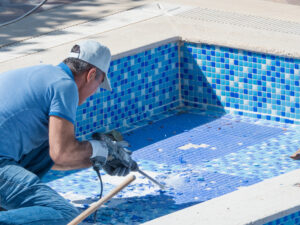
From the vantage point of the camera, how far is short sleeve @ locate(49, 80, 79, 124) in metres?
4.88

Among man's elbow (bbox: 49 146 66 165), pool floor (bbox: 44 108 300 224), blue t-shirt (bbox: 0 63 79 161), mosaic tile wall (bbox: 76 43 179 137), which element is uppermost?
blue t-shirt (bbox: 0 63 79 161)

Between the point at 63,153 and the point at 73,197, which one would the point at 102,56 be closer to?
the point at 63,153

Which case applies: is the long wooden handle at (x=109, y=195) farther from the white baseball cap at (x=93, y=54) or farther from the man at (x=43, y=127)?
the white baseball cap at (x=93, y=54)

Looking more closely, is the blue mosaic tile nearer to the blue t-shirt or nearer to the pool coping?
the pool coping

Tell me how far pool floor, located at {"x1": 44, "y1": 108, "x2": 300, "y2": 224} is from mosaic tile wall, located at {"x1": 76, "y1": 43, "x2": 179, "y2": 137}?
0.13m

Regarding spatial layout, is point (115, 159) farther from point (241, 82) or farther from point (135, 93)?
point (241, 82)

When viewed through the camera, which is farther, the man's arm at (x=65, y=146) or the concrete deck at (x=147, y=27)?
the concrete deck at (x=147, y=27)

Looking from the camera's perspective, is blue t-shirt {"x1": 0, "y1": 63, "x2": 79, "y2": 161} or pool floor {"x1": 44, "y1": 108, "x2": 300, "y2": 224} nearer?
blue t-shirt {"x1": 0, "y1": 63, "x2": 79, "y2": 161}

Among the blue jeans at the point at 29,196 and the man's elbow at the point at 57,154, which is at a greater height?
the man's elbow at the point at 57,154

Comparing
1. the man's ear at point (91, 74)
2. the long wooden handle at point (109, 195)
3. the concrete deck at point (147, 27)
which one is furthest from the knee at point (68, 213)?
the concrete deck at point (147, 27)

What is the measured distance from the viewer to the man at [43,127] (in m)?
4.89

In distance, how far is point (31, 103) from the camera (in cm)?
496

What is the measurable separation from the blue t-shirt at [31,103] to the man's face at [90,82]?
9cm

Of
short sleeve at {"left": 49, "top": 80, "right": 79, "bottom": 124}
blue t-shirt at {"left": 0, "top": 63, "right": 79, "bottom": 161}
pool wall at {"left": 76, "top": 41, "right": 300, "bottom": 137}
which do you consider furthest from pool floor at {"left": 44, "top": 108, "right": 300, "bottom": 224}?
short sleeve at {"left": 49, "top": 80, "right": 79, "bottom": 124}
